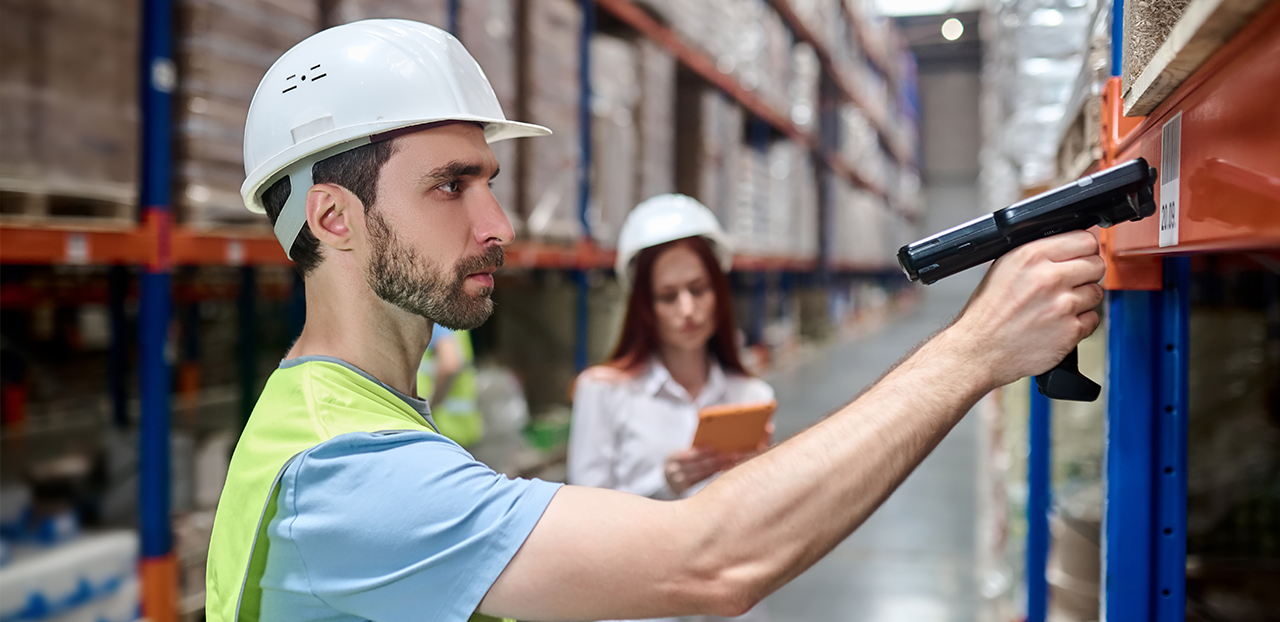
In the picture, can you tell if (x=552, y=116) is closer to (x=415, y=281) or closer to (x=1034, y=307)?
(x=415, y=281)

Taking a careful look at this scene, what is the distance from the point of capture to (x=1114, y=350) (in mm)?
1138

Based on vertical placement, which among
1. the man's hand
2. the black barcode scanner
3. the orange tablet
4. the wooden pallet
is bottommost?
the orange tablet

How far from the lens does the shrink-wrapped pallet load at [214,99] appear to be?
103 inches

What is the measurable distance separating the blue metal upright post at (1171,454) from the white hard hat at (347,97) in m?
0.93

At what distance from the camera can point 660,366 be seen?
8.86 ft

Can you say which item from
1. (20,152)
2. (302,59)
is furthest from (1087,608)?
(20,152)

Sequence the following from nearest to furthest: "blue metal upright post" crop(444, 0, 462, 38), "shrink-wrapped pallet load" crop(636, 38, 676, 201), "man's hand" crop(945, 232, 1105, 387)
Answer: "man's hand" crop(945, 232, 1105, 387) → "blue metal upright post" crop(444, 0, 462, 38) → "shrink-wrapped pallet load" crop(636, 38, 676, 201)

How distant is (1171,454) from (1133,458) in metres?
0.05

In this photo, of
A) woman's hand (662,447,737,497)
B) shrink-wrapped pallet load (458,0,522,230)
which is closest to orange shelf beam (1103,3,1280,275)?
woman's hand (662,447,737,497)

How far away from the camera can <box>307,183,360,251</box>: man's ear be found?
1.21m

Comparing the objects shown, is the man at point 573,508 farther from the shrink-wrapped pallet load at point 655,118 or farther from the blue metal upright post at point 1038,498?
the shrink-wrapped pallet load at point 655,118

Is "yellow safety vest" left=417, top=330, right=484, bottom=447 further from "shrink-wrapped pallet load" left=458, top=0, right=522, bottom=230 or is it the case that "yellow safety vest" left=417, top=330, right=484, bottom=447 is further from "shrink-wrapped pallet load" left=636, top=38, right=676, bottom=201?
"shrink-wrapped pallet load" left=636, top=38, right=676, bottom=201

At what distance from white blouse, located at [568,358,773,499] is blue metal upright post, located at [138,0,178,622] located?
4.00 ft

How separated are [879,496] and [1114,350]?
0.40 m
